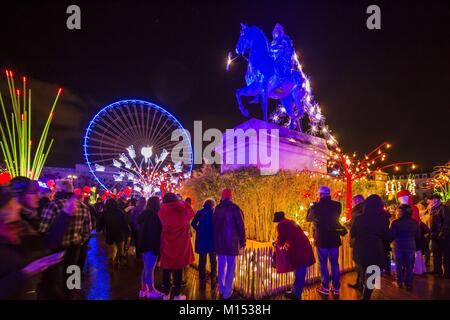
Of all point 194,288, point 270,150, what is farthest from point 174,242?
point 270,150

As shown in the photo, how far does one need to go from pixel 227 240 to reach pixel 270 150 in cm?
665

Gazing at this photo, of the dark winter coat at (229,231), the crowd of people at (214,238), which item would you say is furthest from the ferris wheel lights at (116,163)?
the dark winter coat at (229,231)

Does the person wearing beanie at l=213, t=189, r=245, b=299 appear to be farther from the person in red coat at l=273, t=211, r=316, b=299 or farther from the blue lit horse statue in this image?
the blue lit horse statue

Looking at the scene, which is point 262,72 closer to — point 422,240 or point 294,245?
point 422,240

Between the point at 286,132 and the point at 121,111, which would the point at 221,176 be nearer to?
the point at 286,132

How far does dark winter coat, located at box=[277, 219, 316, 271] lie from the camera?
521 cm

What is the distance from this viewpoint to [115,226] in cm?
814

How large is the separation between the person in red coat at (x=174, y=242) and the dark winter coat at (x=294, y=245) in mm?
1605

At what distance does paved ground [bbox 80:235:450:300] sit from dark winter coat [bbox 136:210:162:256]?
1027mm

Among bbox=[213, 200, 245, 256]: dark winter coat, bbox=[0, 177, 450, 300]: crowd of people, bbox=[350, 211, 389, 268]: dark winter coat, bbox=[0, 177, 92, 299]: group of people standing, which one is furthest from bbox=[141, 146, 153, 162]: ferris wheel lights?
bbox=[350, 211, 389, 268]: dark winter coat

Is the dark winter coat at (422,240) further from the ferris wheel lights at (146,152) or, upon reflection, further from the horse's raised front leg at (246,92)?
the ferris wheel lights at (146,152)

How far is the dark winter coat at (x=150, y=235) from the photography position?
5.41 metres

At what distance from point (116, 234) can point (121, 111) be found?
51.0 ft

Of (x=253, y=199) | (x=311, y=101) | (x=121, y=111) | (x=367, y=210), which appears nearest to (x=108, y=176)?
(x=121, y=111)
